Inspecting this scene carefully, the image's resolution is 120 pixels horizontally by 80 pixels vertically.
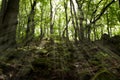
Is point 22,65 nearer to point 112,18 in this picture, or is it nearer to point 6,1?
point 6,1

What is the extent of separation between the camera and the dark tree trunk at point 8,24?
612 cm

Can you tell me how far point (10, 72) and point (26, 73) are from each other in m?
0.39

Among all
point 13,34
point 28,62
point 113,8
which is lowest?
point 28,62

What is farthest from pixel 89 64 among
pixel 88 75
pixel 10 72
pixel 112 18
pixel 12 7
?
pixel 112 18

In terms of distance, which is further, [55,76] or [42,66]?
[42,66]

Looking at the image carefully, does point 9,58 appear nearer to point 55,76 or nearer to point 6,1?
point 55,76

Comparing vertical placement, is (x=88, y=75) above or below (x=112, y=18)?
below

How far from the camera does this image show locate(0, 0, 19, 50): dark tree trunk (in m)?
6.12

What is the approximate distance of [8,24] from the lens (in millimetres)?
6418

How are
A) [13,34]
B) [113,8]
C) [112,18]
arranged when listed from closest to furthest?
[13,34] → [113,8] → [112,18]

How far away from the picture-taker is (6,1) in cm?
688

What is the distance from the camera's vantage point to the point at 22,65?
4.37 meters

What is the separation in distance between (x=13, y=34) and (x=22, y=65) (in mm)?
2209

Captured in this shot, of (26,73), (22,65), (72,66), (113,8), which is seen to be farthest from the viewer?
→ (113,8)
